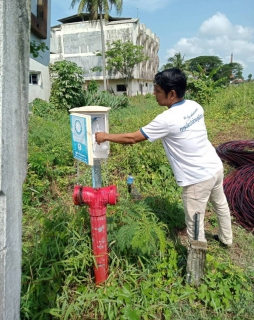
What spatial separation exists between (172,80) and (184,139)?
0.49 meters

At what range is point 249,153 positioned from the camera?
471 centimetres

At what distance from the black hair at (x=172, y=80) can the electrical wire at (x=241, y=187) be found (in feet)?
6.38

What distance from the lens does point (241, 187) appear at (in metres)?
3.79

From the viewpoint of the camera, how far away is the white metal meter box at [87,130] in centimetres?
200

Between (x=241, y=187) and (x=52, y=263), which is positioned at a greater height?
(x=241, y=187)

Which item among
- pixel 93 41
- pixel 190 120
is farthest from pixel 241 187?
pixel 93 41

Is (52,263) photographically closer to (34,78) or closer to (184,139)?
(184,139)

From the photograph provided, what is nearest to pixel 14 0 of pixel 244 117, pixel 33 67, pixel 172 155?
pixel 172 155

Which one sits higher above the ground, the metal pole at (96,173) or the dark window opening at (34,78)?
the dark window opening at (34,78)

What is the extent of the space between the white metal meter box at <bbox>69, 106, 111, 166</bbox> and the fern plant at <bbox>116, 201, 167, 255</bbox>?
0.66 meters

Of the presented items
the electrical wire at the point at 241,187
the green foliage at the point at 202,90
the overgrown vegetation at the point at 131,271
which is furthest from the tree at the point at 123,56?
the overgrown vegetation at the point at 131,271

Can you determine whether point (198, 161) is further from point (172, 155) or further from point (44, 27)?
point (44, 27)

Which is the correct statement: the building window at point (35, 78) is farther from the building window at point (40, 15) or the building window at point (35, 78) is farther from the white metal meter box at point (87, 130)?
the white metal meter box at point (87, 130)

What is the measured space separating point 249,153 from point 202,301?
315 centimetres
